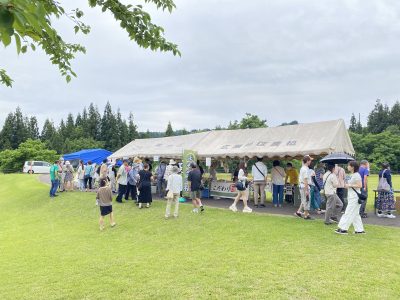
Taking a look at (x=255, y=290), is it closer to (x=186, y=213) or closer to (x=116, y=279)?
(x=116, y=279)

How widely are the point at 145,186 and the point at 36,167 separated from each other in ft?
103

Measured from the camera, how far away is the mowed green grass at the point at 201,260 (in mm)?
5312

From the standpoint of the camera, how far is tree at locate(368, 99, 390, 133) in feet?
249

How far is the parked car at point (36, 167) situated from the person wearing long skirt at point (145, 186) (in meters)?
30.0

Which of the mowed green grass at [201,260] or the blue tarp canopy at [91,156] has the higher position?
the blue tarp canopy at [91,156]

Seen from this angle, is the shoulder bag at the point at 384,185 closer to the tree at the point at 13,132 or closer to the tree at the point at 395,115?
the tree at the point at 13,132

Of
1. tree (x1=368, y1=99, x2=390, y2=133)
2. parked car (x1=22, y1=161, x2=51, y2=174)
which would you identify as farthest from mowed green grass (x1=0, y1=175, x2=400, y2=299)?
tree (x1=368, y1=99, x2=390, y2=133)

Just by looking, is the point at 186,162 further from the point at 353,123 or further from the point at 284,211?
the point at 353,123

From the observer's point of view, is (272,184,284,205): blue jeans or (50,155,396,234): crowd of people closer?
(50,155,396,234): crowd of people

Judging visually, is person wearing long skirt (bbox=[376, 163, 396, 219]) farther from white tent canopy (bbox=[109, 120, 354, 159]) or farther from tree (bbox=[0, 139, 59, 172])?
tree (bbox=[0, 139, 59, 172])

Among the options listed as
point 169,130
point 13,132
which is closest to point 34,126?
point 13,132

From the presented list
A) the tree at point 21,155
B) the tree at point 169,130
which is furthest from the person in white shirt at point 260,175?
the tree at point 169,130

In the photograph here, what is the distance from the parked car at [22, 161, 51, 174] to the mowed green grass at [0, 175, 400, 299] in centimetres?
2948

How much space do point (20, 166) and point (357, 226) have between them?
4863cm
